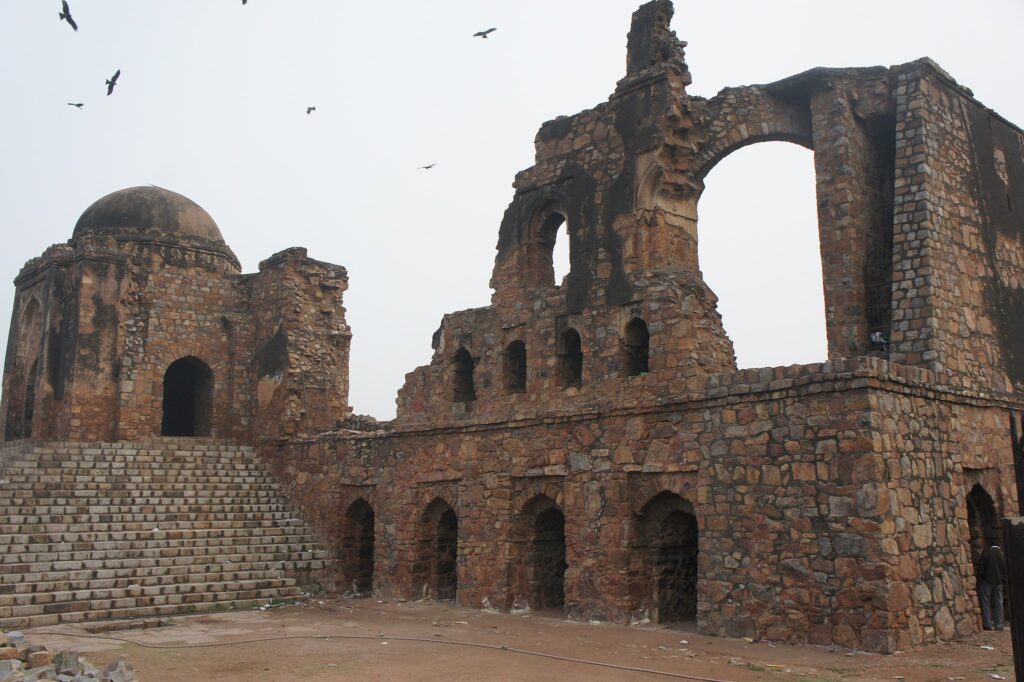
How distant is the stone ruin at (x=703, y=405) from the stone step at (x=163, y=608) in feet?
5.18

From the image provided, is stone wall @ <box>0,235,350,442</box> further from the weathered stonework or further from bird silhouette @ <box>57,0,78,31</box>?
bird silhouette @ <box>57,0,78,31</box>

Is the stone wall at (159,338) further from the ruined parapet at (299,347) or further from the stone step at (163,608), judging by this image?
the stone step at (163,608)

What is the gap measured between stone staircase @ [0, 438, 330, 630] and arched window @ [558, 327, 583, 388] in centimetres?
582

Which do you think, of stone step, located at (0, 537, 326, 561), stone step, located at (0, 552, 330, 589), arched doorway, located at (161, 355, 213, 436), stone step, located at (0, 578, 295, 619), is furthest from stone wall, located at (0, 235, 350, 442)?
stone step, located at (0, 578, 295, 619)

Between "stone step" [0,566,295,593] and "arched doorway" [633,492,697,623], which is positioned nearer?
"arched doorway" [633,492,697,623]

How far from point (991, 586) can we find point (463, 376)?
8.26 metres

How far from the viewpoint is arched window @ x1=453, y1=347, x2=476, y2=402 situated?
15.6 meters

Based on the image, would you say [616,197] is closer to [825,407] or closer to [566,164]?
[566,164]

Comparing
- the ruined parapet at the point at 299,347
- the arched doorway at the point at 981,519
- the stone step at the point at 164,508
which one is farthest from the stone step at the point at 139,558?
the arched doorway at the point at 981,519

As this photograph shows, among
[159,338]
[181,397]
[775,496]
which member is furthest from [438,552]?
[181,397]

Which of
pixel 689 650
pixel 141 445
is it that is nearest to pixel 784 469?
pixel 689 650

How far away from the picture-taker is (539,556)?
14.0 meters

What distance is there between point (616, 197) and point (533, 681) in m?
7.36

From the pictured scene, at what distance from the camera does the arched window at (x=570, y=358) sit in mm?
14031
